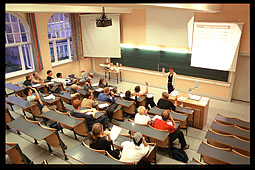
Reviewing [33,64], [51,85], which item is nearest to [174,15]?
[51,85]

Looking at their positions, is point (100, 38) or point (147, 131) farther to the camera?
point (100, 38)

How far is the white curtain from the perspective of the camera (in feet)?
29.3

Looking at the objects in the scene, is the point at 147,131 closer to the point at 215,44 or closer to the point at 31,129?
the point at 31,129

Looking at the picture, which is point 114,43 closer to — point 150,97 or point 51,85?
point 51,85

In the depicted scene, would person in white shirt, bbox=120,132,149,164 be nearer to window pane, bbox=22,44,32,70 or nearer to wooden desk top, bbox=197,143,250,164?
wooden desk top, bbox=197,143,250,164

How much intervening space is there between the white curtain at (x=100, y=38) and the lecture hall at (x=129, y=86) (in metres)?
0.05

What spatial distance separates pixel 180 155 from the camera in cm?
412

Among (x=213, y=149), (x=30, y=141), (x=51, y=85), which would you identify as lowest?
(x=30, y=141)

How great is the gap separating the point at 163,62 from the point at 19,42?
5.99 meters

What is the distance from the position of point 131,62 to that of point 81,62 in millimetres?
2853

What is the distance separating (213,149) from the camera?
3.36m

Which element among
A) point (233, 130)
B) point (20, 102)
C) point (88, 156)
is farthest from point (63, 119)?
point (233, 130)

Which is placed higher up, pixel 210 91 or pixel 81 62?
pixel 81 62

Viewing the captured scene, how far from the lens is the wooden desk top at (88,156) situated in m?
3.14
